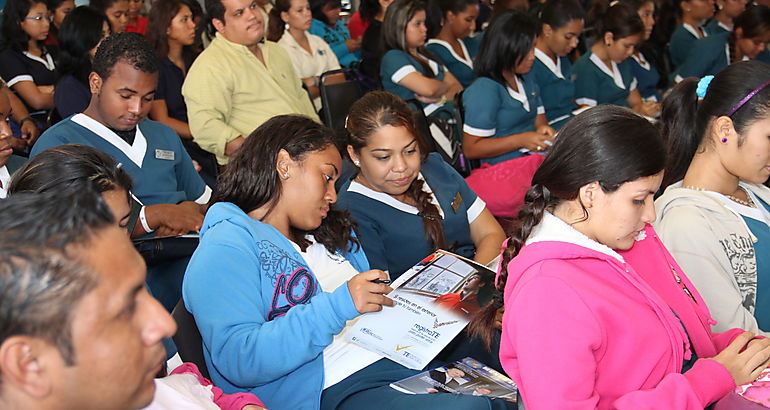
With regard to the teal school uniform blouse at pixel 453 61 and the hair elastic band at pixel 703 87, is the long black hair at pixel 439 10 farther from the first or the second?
the hair elastic band at pixel 703 87

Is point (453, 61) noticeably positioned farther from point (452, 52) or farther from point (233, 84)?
point (233, 84)

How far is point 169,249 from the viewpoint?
7.22ft

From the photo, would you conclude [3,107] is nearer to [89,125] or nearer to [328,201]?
[89,125]

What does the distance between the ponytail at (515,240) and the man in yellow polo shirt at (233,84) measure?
6.31 feet

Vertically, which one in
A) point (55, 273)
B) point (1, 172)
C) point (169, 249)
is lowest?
point (169, 249)

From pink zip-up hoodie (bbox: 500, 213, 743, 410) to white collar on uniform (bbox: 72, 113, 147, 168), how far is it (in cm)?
159

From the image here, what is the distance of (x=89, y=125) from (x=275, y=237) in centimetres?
110

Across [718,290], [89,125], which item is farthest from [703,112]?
[89,125]

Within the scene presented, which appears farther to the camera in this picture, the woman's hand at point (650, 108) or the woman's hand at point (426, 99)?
the woman's hand at point (650, 108)

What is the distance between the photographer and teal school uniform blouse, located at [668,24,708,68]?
235 inches

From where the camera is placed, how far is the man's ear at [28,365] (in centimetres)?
80

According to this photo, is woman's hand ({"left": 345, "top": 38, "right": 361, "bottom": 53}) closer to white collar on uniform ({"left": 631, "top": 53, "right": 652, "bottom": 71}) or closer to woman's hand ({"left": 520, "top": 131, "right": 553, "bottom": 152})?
white collar on uniform ({"left": 631, "top": 53, "right": 652, "bottom": 71})

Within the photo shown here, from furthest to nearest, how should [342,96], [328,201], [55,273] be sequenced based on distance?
[342,96] < [328,201] < [55,273]

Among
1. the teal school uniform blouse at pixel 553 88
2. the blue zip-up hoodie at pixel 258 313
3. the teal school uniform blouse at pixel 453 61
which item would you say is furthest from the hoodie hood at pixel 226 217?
the teal school uniform blouse at pixel 453 61
